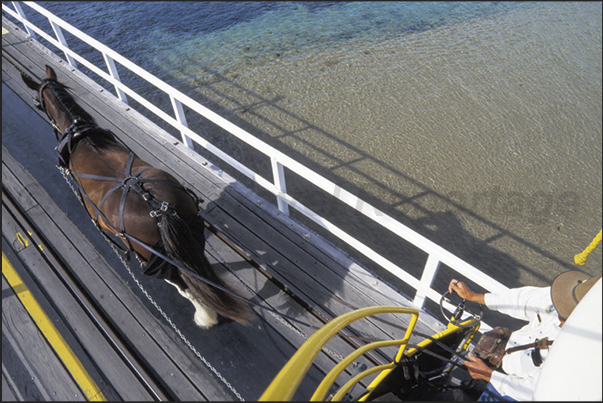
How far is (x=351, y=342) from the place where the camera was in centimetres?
277

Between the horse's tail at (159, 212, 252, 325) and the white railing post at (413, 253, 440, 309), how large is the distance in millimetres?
1470

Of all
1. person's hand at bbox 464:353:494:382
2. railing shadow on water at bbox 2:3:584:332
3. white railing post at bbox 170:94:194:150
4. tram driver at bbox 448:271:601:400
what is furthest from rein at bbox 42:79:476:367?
railing shadow on water at bbox 2:3:584:332

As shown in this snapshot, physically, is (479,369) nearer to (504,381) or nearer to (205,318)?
(504,381)

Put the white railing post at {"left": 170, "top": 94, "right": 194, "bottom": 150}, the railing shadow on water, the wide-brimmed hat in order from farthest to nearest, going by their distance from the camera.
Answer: the railing shadow on water
the white railing post at {"left": 170, "top": 94, "right": 194, "bottom": 150}
the wide-brimmed hat

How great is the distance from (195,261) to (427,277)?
6.02 ft

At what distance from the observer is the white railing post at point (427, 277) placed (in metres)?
2.53

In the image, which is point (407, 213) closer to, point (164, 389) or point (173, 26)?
point (164, 389)

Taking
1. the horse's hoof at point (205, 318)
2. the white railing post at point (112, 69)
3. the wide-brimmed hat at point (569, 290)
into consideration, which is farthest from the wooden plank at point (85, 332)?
the wide-brimmed hat at point (569, 290)

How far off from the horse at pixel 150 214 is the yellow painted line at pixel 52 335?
894 mm

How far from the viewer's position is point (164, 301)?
3094 mm

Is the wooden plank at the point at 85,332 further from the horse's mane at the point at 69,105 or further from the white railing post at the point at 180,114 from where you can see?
the white railing post at the point at 180,114

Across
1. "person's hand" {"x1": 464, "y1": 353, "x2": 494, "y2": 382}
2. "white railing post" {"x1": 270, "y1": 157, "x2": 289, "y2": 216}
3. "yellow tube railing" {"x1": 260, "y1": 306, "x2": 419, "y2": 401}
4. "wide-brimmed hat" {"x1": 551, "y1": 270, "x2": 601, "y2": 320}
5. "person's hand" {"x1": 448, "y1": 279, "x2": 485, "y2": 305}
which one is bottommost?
"person's hand" {"x1": 464, "y1": 353, "x2": 494, "y2": 382}

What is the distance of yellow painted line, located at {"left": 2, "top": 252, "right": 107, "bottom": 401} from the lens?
261 cm

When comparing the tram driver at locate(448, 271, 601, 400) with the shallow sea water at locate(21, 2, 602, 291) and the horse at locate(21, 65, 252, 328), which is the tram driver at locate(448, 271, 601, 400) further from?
Answer: the shallow sea water at locate(21, 2, 602, 291)
